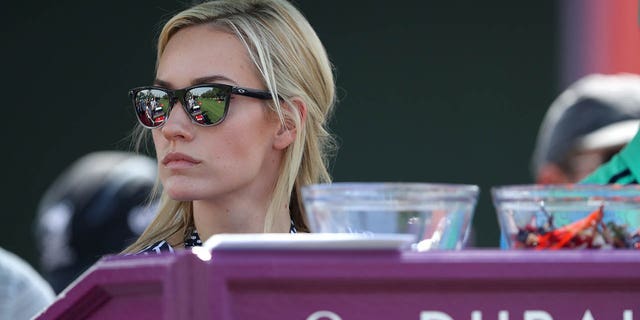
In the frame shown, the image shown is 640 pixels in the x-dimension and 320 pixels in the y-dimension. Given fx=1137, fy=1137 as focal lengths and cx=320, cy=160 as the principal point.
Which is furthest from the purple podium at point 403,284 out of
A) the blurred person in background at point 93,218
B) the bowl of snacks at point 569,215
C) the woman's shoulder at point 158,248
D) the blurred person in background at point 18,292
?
the blurred person in background at point 93,218

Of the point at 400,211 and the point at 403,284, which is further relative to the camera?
the point at 400,211

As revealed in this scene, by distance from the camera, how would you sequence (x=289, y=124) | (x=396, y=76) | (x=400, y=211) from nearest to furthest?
1. (x=400, y=211)
2. (x=289, y=124)
3. (x=396, y=76)

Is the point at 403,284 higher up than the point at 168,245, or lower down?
higher up

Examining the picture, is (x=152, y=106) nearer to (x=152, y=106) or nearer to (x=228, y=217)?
(x=152, y=106)

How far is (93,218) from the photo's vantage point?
4.15 metres

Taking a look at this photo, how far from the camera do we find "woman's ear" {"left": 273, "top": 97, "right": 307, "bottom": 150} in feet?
7.85

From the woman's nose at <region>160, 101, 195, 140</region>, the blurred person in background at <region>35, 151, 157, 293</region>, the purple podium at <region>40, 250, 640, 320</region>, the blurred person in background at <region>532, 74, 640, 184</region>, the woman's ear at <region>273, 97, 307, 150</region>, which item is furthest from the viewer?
the blurred person in background at <region>35, 151, 157, 293</region>

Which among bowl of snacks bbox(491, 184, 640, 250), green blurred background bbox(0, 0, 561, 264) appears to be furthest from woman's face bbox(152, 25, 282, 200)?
green blurred background bbox(0, 0, 561, 264)

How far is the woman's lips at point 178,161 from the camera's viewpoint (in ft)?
7.22

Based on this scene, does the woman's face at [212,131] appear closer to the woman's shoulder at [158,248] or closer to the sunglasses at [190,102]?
the sunglasses at [190,102]

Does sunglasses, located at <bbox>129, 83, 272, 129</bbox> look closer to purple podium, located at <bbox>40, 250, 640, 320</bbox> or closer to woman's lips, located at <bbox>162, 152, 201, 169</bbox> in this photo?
woman's lips, located at <bbox>162, 152, 201, 169</bbox>

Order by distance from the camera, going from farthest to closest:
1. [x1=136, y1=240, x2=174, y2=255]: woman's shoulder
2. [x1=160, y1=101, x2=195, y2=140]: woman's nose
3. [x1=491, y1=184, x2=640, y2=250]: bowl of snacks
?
[x1=136, y1=240, x2=174, y2=255]: woman's shoulder → [x1=160, y1=101, x2=195, y2=140]: woman's nose → [x1=491, y1=184, x2=640, y2=250]: bowl of snacks

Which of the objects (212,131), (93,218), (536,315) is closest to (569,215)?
(536,315)

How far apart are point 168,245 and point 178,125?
1.00 ft
